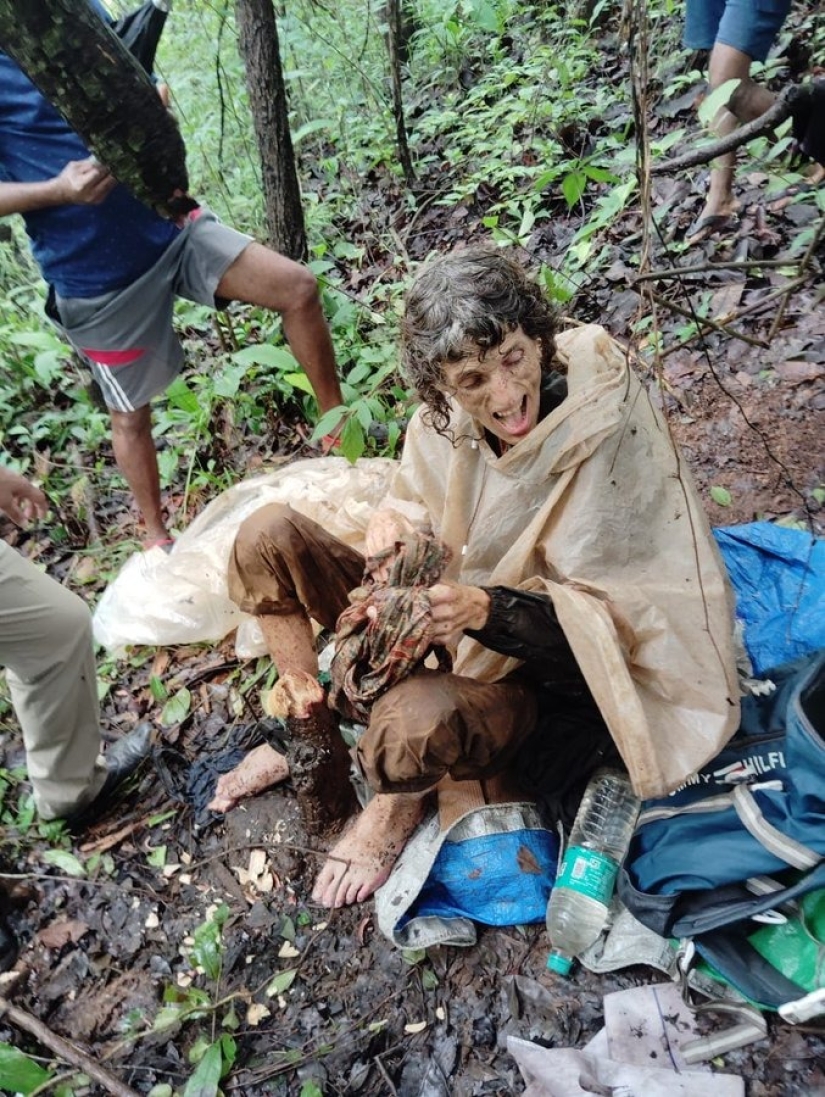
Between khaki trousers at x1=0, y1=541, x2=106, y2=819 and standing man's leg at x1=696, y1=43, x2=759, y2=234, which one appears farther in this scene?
standing man's leg at x1=696, y1=43, x2=759, y2=234

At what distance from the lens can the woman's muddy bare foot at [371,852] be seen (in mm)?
2338

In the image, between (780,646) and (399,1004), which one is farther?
(780,646)

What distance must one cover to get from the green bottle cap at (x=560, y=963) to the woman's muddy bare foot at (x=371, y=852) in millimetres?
536

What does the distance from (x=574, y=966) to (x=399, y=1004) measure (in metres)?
0.50

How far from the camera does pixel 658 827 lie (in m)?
1.97

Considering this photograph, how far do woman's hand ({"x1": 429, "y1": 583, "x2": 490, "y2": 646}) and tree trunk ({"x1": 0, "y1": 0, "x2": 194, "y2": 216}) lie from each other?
1.75 metres

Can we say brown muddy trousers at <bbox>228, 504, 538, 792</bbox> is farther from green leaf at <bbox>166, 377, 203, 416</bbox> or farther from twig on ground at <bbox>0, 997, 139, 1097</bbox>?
green leaf at <bbox>166, 377, 203, 416</bbox>

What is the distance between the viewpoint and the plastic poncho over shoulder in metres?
1.83

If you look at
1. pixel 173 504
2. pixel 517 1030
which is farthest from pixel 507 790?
pixel 173 504

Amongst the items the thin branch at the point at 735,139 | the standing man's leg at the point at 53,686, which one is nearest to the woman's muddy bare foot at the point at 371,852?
the standing man's leg at the point at 53,686

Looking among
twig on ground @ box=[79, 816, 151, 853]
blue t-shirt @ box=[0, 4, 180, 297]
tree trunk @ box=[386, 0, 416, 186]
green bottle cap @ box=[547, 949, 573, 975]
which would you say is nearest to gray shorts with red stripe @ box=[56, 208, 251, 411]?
blue t-shirt @ box=[0, 4, 180, 297]

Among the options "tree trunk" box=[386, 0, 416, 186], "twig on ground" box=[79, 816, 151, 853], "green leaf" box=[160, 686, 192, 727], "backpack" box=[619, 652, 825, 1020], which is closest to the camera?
"backpack" box=[619, 652, 825, 1020]

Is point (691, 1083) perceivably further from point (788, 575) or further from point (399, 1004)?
point (788, 575)

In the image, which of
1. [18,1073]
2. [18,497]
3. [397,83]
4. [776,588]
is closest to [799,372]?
[776,588]
